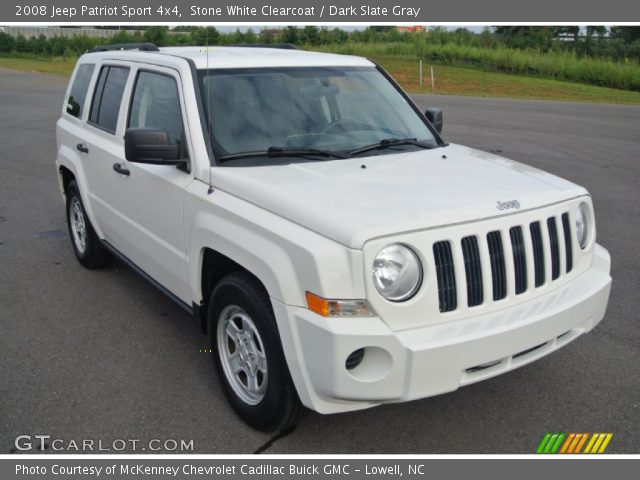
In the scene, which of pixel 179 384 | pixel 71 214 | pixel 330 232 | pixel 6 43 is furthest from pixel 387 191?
pixel 6 43

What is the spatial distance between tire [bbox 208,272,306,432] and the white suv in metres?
0.01

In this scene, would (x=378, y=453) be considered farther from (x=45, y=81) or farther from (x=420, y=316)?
(x=45, y=81)

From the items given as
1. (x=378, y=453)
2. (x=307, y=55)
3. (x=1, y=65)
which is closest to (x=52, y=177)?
(x=307, y=55)

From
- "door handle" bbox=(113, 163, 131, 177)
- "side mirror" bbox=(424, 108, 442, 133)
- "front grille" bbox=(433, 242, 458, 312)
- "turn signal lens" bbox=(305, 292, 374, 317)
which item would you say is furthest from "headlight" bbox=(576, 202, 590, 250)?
"door handle" bbox=(113, 163, 131, 177)

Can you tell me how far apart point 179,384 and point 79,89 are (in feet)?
10.7

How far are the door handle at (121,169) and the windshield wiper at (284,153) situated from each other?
1094 mm

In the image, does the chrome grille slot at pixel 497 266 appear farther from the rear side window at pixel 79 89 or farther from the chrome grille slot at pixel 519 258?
the rear side window at pixel 79 89

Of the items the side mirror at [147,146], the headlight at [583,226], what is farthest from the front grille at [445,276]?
the side mirror at [147,146]

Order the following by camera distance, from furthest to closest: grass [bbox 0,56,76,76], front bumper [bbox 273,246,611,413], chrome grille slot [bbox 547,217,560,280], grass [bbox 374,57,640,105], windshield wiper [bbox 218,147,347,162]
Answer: grass [bbox 0,56,76,76], grass [bbox 374,57,640,105], windshield wiper [bbox 218,147,347,162], chrome grille slot [bbox 547,217,560,280], front bumper [bbox 273,246,611,413]

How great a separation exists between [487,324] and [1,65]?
41.7 m

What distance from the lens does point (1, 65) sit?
127 ft

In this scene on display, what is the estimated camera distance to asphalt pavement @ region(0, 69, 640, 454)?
360 cm

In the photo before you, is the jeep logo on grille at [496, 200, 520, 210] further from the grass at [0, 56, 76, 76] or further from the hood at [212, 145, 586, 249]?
the grass at [0, 56, 76, 76]

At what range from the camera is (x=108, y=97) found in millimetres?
5383
